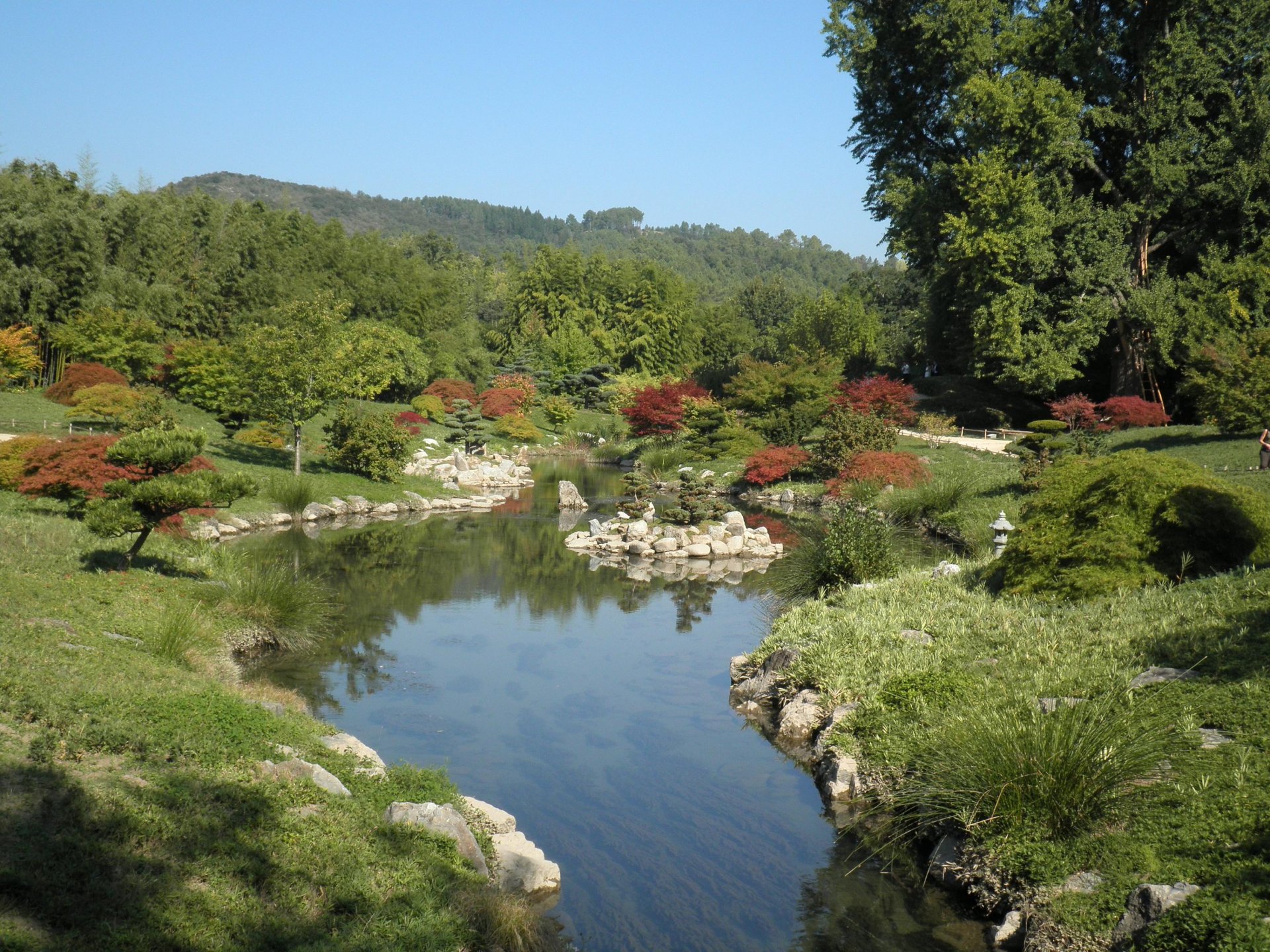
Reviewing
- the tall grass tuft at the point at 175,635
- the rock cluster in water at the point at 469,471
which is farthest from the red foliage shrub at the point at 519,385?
the tall grass tuft at the point at 175,635

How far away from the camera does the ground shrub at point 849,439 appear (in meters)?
26.9

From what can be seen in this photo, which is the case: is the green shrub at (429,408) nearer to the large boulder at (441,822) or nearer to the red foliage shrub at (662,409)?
the red foliage shrub at (662,409)

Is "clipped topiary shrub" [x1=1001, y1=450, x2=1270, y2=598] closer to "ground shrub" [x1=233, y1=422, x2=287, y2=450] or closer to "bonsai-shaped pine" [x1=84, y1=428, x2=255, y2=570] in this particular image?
"bonsai-shaped pine" [x1=84, y1=428, x2=255, y2=570]

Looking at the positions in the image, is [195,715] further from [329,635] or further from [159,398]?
[159,398]

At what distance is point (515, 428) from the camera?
4256 cm

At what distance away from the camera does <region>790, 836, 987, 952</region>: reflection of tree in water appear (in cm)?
606

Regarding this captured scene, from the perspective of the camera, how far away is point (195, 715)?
6.61 metres

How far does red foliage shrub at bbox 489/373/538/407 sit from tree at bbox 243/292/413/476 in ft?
69.4

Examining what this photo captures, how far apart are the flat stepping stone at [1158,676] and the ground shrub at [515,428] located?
119 ft

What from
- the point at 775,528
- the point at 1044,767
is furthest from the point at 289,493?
the point at 1044,767

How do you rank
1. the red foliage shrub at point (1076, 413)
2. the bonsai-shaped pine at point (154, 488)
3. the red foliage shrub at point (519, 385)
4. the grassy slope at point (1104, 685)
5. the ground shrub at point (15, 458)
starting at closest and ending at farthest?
the grassy slope at point (1104, 685)
the bonsai-shaped pine at point (154, 488)
the ground shrub at point (15, 458)
the red foliage shrub at point (1076, 413)
the red foliage shrub at point (519, 385)

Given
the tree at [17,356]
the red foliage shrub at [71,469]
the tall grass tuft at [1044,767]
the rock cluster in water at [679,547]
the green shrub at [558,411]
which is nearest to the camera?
the tall grass tuft at [1044,767]

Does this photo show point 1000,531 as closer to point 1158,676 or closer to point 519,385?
point 1158,676

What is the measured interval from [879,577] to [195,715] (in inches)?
381
